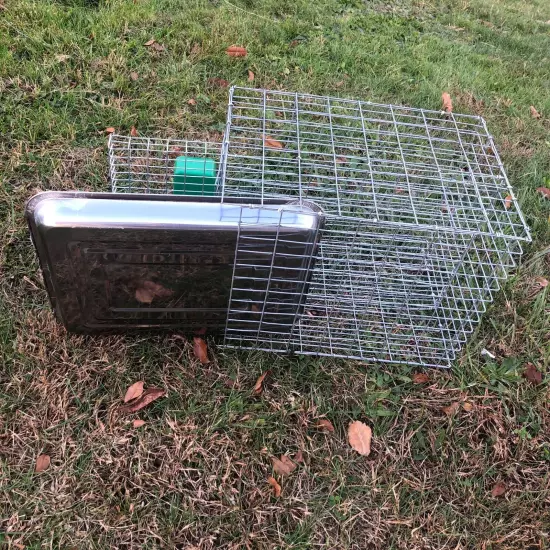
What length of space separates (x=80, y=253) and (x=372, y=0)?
4506 millimetres

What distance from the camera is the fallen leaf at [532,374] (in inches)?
86.1

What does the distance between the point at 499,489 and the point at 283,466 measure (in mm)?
788

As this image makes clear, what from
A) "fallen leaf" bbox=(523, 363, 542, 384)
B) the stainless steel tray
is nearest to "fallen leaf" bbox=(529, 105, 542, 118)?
"fallen leaf" bbox=(523, 363, 542, 384)

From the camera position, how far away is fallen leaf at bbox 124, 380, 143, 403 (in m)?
1.92

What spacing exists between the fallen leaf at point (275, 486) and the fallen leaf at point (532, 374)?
117 cm

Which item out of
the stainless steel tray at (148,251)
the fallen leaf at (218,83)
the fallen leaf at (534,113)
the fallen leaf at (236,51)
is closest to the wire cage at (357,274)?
the stainless steel tray at (148,251)

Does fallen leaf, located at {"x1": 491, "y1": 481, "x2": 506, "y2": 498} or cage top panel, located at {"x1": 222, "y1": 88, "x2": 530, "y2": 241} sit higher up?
cage top panel, located at {"x1": 222, "y1": 88, "x2": 530, "y2": 241}

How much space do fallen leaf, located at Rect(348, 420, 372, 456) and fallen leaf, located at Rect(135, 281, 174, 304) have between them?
85 cm

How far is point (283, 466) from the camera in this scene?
1.83m

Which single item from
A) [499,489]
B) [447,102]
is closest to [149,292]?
[499,489]

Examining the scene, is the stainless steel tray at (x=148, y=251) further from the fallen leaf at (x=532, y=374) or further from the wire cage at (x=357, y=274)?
the fallen leaf at (x=532, y=374)

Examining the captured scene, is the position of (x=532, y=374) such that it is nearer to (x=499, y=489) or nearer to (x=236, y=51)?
(x=499, y=489)

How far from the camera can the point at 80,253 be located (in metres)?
1.72

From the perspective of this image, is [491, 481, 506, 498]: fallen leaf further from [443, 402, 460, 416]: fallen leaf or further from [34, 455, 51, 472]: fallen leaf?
[34, 455, 51, 472]: fallen leaf
